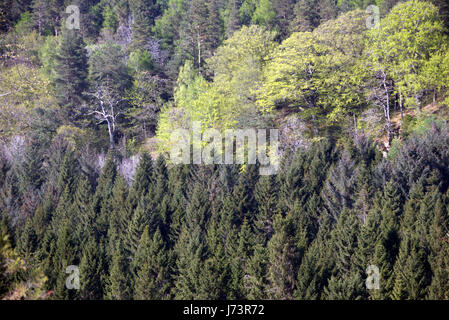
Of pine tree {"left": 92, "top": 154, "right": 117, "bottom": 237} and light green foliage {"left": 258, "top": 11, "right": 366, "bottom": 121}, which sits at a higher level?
light green foliage {"left": 258, "top": 11, "right": 366, "bottom": 121}

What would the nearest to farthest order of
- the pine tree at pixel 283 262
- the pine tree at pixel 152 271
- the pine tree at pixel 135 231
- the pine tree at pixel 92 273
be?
the pine tree at pixel 283 262 < the pine tree at pixel 152 271 < the pine tree at pixel 92 273 < the pine tree at pixel 135 231

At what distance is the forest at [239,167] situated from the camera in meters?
20.1

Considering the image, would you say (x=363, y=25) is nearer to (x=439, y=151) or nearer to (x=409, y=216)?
(x=439, y=151)

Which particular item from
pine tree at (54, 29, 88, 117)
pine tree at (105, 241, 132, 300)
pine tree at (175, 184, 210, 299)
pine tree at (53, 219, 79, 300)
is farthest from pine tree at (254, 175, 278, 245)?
pine tree at (54, 29, 88, 117)

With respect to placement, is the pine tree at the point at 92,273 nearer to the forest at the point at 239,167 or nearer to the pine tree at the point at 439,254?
the forest at the point at 239,167

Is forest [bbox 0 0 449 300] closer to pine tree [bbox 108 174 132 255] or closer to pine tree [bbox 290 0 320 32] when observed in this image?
pine tree [bbox 108 174 132 255]

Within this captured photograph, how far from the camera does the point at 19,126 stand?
4412 cm

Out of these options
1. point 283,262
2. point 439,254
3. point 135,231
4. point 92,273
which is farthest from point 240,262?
point 439,254

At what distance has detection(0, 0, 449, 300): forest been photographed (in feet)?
65.9

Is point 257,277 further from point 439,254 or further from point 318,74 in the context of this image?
point 318,74

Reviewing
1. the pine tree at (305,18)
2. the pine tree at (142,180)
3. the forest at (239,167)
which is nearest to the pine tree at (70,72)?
the forest at (239,167)

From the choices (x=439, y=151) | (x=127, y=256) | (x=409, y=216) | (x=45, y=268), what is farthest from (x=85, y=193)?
(x=439, y=151)

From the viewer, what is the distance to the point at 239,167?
36594mm

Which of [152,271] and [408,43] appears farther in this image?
[408,43]
